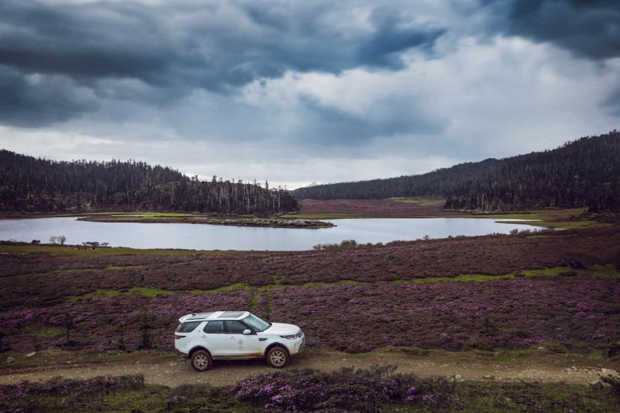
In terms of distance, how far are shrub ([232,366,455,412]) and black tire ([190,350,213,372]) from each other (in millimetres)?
3296

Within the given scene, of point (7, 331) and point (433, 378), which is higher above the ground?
point (433, 378)

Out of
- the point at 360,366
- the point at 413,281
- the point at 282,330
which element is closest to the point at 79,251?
the point at 413,281

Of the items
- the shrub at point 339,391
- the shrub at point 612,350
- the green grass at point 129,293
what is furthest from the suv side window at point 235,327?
the green grass at point 129,293

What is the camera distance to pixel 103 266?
176 feet

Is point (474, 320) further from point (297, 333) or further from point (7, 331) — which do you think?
point (7, 331)

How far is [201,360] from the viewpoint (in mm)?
17609

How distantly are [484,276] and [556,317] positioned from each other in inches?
585

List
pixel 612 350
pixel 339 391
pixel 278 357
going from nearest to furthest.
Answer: pixel 339 391 < pixel 278 357 < pixel 612 350

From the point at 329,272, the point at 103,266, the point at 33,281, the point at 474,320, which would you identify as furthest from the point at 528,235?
the point at 33,281

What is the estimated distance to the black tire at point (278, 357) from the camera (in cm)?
1727

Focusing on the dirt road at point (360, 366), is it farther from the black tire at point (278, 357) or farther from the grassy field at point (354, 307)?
the grassy field at point (354, 307)

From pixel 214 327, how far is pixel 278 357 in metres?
3.37

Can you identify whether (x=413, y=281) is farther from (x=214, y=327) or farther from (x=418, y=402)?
(x=418, y=402)

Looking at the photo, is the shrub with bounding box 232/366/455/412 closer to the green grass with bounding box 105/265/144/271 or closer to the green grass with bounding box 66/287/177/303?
the green grass with bounding box 66/287/177/303
